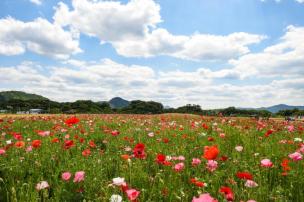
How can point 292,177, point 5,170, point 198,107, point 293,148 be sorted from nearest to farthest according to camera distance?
1. point 292,177
2. point 5,170
3. point 293,148
4. point 198,107

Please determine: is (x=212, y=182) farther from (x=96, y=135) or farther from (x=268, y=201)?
(x=96, y=135)

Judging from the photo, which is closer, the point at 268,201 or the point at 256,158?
the point at 268,201

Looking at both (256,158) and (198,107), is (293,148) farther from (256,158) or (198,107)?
(198,107)

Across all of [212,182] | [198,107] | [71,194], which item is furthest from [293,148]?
[198,107]

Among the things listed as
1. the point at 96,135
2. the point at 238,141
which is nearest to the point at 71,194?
the point at 238,141

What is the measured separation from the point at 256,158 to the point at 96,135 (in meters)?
4.34

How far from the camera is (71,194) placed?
3119 millimetres

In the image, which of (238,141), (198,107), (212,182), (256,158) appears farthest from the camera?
(198,107)

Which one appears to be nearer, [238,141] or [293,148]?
[293,148]

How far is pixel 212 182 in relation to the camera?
340 cm

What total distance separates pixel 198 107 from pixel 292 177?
236ft

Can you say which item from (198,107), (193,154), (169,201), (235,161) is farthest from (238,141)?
(198,107)

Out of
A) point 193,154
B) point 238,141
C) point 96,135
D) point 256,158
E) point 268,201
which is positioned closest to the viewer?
Answer: point 268,201

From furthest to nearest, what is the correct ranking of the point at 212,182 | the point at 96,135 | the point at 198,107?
the point at 198,107 → the point at 96,135 → the point at 212,182
